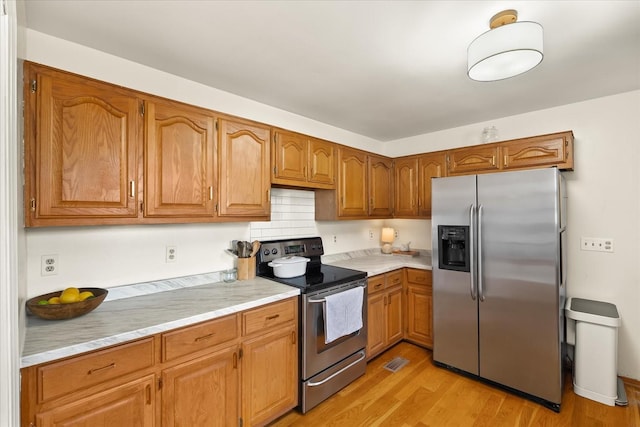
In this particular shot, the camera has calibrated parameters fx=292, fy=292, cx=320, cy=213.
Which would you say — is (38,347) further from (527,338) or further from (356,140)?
(356,140)

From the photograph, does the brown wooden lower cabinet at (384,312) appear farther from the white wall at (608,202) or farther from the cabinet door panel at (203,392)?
the white wall at (608,202)

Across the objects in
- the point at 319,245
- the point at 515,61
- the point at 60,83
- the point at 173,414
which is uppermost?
the point at 515,61

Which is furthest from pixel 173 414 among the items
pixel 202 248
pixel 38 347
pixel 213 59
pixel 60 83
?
pixel 213 59

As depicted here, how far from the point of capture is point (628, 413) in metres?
2.04

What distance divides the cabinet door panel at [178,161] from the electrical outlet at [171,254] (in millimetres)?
Result: 377

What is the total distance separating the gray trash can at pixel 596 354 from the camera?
2131 millimetres

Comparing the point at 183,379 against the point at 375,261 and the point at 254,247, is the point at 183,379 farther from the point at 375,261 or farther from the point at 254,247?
the point at 375,261

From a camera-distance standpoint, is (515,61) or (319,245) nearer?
(515,61)

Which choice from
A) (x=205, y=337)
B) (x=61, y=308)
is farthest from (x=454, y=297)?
(x=61, y=308)

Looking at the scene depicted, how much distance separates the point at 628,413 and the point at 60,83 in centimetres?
403

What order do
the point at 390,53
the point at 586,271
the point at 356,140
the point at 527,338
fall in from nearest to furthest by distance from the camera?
the point at 390,53
the point at 527,338
the point at 586,271
the point at 356,140

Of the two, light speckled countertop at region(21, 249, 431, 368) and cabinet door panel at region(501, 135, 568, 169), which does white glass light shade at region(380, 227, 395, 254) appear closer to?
cabinet door panel at region(501, 135, 568, 169)

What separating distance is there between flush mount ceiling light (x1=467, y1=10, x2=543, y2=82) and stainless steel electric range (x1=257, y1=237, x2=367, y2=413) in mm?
1669

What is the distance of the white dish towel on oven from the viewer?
214cm
